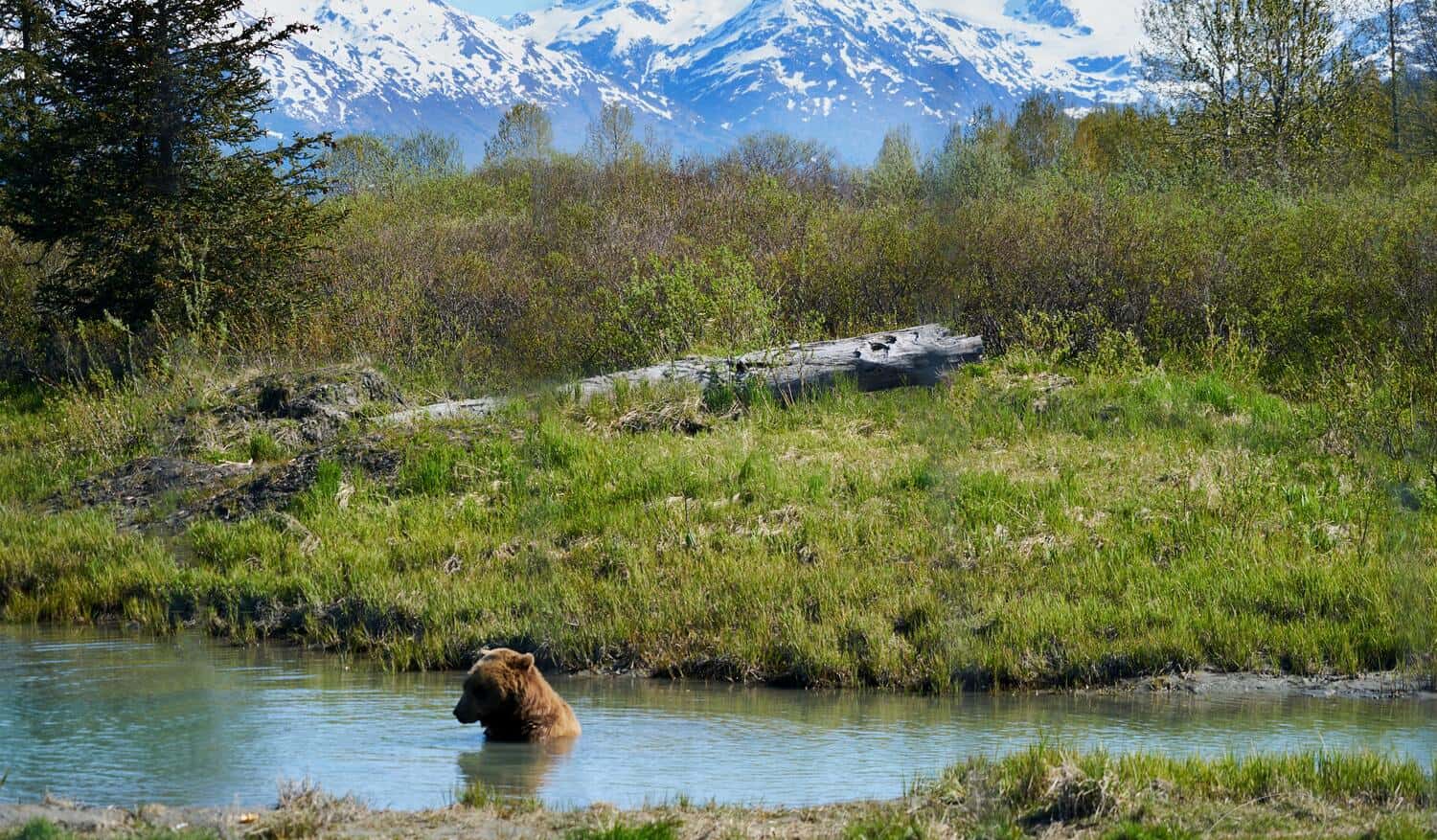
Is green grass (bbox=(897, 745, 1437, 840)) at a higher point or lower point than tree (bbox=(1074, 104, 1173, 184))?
lower

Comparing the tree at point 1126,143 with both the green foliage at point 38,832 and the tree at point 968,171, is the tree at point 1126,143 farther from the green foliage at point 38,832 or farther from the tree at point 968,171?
the green foliage at point 38,832

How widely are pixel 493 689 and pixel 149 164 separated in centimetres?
1690

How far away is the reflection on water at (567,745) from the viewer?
675cm

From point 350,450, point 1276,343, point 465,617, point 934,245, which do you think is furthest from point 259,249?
point 1276,343

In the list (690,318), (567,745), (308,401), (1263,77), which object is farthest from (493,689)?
(1263,77)

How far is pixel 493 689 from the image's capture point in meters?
7.57

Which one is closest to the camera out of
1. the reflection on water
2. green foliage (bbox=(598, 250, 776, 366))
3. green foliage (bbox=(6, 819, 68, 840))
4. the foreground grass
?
green foliage (bbox=(6, 819, 68, 840))

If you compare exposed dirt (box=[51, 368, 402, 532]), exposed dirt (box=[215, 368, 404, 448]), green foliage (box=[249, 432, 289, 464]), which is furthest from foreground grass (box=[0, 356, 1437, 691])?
green foliage (box=[249, 432, 289, 464])

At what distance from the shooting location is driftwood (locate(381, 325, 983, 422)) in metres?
16.5

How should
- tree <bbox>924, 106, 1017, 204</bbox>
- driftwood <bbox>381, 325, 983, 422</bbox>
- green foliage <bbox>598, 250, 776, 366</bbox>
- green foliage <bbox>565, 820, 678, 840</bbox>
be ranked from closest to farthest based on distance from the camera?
green foliage <bbox>565, 820, 678, 840</bbox> → driftwood <bbox>381, 325, 983, 422</bbox> → green foliage <bbox>598, 250, 776, 366</bbox> → tree <bbox>924, 106, 1017, 204</bbox>

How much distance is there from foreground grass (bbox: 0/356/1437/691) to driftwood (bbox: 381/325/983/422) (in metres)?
0.66

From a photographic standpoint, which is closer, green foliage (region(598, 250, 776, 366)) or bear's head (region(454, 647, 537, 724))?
bear's head (region(454, 647, 537, 724))

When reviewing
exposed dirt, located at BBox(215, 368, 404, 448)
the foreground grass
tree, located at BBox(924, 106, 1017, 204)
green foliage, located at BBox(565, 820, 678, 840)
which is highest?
tree, located at BBox(924, 106, 1017, 204)

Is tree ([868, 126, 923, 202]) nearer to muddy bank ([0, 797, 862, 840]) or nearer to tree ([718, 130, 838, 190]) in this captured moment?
tree ([718, 130, 838, 190])
